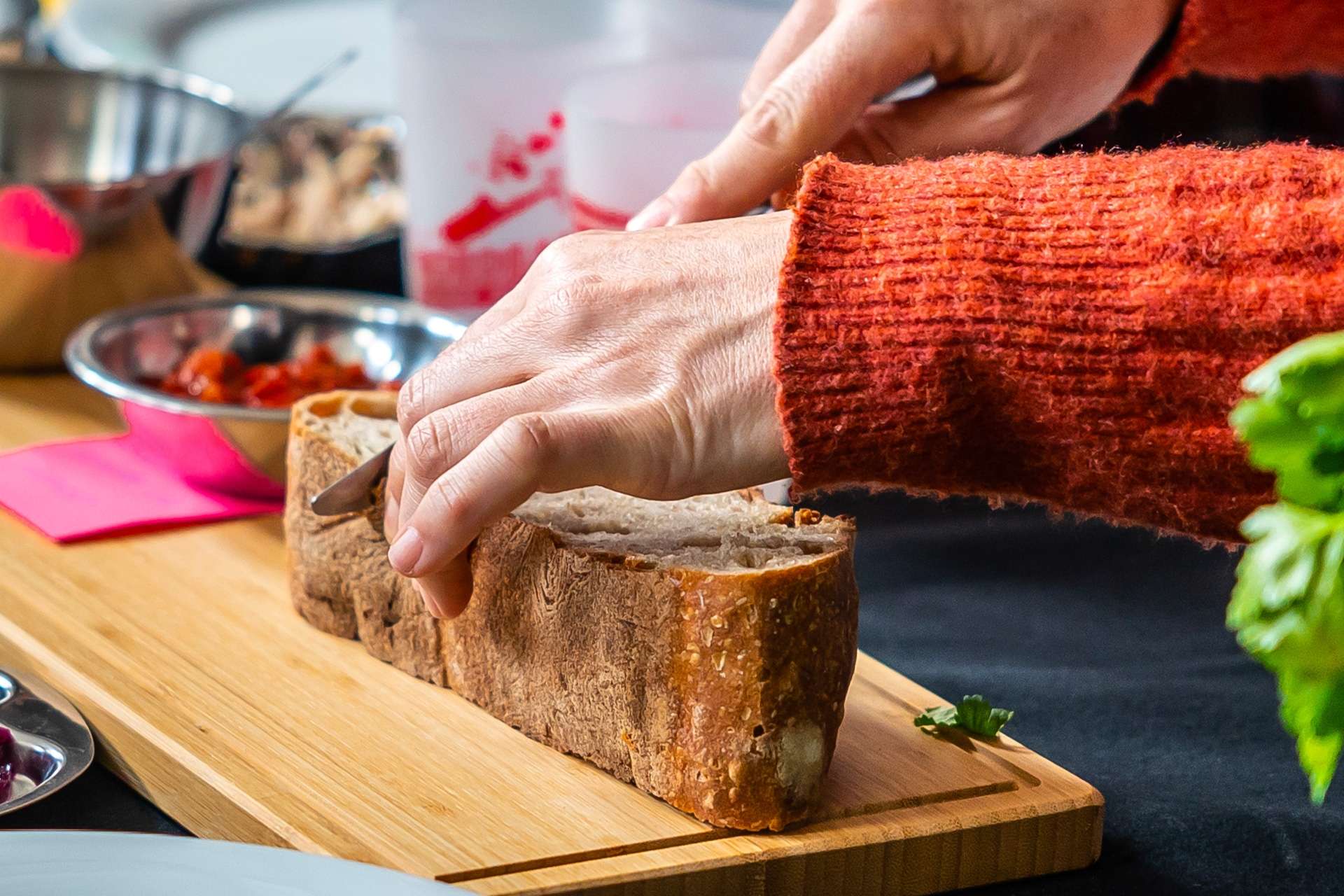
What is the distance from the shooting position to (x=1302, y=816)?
1304 mm

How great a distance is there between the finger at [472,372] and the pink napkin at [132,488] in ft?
2.05

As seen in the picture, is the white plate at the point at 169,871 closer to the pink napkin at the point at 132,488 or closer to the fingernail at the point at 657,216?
the fingernail at the point at 657,216

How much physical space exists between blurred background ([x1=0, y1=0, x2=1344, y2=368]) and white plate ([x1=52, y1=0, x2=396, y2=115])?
583mm

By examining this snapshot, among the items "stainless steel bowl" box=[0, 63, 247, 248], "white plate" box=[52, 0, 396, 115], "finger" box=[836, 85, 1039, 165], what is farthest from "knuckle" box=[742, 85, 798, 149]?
"white plate" box=[52, 0, 396, 115]

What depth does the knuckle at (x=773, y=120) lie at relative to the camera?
1451 millimetres

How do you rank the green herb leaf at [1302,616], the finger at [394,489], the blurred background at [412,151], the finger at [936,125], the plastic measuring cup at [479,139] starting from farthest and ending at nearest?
the plastic measuring cup at [479,139], the blurred background at [412,151], the finger at [936,125], the finger at [394,489], the green herb leaf at [1302,616]

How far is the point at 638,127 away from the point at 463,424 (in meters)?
0.76

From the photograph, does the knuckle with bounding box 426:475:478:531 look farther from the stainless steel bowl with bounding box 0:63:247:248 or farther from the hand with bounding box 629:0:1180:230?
the stainless steel bowl with bounding box 0:63:247:248

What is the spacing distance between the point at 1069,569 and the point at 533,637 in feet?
2.50

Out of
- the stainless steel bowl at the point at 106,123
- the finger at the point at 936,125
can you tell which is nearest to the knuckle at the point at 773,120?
the finger at the point at 936,125

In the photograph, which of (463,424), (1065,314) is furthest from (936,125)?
(463,424)

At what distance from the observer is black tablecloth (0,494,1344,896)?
125 cm

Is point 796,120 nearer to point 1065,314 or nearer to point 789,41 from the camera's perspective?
point 789,41

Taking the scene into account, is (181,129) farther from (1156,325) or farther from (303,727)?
(1156,325)
